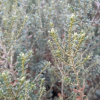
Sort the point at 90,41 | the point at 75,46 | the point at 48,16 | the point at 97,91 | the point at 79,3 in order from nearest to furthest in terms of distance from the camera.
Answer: the point at 75,46, the point at 79,3, the point at 90,41, the point at 48,16, the point at 97,91

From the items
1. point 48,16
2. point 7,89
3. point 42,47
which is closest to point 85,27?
point 48,16

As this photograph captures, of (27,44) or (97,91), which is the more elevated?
(27,44)

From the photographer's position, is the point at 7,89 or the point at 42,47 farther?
the point at 42,47

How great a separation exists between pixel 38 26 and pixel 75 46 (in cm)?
100

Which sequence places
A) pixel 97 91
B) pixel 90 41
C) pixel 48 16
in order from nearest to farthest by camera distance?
pixel 90 41, pixel 48 16, pixel 97 91

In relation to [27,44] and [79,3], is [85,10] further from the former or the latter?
[27,44]

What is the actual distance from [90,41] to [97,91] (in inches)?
29.1

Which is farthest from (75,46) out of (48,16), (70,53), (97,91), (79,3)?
(97,91)

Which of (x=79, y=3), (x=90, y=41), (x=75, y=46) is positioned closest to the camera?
(x=75, y=46)

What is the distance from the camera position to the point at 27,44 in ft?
5.46

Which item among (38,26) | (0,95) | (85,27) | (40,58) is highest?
(38,26)

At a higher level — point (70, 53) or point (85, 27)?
point (85, 27)

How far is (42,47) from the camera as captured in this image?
5.94ft

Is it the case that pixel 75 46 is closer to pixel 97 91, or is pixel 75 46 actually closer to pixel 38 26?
pixel 38 26
